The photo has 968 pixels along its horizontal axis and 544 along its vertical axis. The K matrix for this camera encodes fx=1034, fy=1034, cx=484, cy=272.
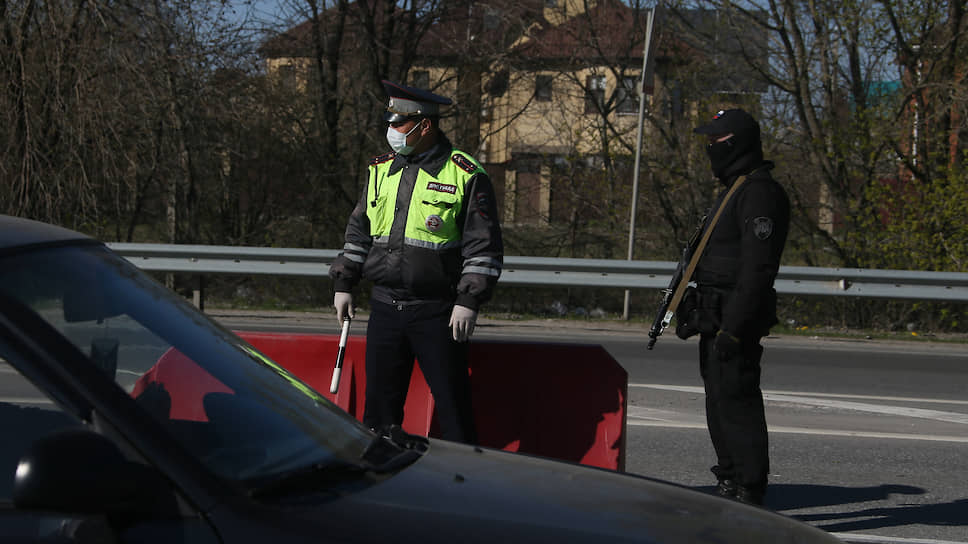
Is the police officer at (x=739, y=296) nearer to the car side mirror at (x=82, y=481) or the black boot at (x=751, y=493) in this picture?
the black boot at (x=751, y=493)

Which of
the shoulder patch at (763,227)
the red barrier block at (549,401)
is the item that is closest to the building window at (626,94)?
the red barrier block at (549,401)

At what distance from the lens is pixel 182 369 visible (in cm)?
243

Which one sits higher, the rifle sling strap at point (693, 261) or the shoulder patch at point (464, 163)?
the shoulder patch at point (464, 163)

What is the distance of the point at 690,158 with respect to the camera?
655 inches

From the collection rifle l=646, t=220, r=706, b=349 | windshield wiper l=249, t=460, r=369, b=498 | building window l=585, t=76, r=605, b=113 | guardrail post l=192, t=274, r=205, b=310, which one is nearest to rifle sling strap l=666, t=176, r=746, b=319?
rifle l=646, t=220, r=706, b=349

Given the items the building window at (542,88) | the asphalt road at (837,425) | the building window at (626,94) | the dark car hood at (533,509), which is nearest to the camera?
the dark car hood at (533,509)

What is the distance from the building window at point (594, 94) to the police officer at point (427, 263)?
551 inches

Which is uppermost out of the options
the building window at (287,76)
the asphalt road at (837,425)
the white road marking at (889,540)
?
the building window at (287,76)

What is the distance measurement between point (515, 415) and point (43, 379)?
333 cm

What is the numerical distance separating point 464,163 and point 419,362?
851 mm

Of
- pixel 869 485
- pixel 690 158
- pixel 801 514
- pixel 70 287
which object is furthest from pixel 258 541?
pixel 690 158

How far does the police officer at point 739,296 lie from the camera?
14.1ft

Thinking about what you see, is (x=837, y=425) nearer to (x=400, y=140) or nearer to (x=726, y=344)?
(x=726, y=344)

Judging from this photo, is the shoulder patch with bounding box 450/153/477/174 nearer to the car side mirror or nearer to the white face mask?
the white face mask
